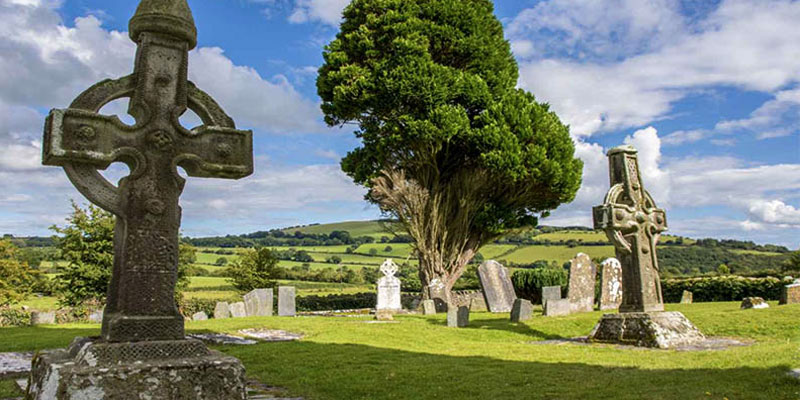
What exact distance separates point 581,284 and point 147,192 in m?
17.5

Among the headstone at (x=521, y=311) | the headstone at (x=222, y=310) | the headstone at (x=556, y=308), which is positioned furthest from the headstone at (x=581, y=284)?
the headstone at (x=222, y=310)

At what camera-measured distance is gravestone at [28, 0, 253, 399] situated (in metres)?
3.75

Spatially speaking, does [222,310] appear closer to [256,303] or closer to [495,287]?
[256,303]

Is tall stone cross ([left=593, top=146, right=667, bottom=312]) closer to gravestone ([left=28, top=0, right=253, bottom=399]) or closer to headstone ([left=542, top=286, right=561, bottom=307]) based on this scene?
headstone ([left=542, top=286, right=561, bottom=307])

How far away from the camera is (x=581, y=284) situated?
19.2 metres

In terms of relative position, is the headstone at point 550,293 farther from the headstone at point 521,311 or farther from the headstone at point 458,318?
the headstone at point 458,318

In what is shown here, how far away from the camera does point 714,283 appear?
24.4 meters

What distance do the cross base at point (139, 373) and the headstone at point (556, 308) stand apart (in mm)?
14494

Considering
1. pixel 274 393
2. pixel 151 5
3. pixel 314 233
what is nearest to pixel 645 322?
pixel 274 393

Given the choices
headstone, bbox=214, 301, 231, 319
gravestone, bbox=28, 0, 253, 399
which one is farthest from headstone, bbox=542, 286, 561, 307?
gravestone, bbox=28, 0, 253, 399

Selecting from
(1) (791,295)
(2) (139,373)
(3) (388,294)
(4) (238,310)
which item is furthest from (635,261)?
(4) (238,310)

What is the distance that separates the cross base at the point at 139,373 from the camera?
3512 mm

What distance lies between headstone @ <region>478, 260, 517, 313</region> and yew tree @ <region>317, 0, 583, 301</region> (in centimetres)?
215

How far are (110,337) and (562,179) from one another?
2190 centimetres
